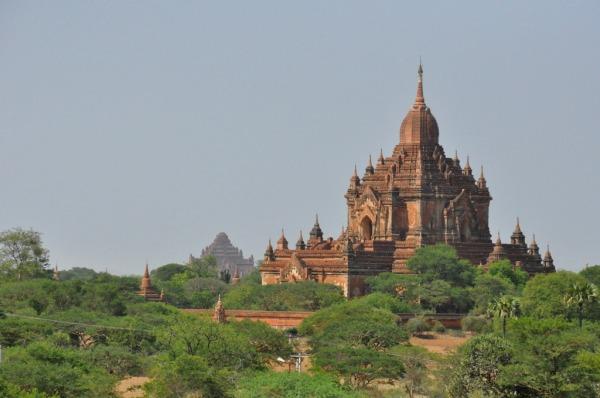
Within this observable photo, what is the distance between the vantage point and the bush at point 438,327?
319ft

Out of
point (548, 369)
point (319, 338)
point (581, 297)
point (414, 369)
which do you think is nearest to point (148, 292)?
point (319, 338)

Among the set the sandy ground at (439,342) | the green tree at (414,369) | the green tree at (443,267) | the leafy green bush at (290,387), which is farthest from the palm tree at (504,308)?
the green tree at (443,267)

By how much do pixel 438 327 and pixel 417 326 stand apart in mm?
2020

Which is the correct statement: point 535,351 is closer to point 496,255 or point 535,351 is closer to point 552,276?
point 552,276

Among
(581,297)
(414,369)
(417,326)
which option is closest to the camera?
(414,369)

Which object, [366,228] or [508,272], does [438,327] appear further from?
[366,228]

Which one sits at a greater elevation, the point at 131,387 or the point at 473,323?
the point at 473,323

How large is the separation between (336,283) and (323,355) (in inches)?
1002

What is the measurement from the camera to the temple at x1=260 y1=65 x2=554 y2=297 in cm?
10844

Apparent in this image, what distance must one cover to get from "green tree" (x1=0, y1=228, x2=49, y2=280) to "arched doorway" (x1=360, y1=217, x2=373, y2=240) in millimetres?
18235

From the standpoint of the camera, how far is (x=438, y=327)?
97.4 meters

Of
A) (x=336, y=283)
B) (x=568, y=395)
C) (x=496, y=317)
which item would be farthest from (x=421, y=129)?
(x=568, y=395)

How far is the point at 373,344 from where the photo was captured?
8600cm

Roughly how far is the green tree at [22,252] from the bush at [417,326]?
26.2 meters
